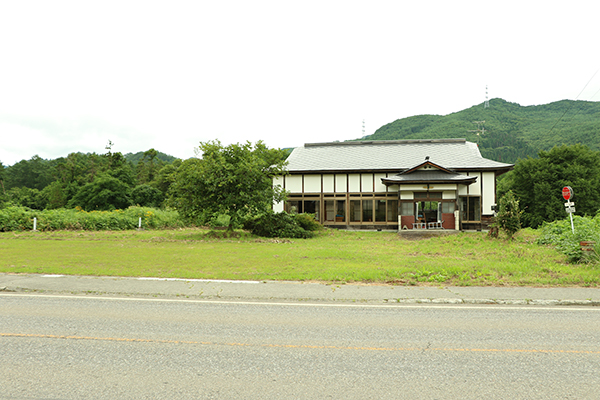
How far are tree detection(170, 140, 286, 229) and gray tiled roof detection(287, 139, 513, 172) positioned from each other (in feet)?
27.7

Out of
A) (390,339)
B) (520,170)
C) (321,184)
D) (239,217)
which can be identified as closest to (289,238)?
(239,217)

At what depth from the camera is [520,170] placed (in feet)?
136

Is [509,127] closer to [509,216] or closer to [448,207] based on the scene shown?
[448,207]

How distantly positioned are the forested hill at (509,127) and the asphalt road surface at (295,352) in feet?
251

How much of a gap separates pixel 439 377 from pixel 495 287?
610 centimetres

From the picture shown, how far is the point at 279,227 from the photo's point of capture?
24.5 meters

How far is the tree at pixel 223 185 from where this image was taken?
23.1m

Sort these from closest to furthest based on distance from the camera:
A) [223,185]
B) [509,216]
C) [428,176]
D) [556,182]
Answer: [509,216]
[223,185]
[428,176]
[556,182]

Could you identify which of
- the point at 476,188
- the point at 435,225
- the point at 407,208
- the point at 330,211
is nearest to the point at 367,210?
the point at 330,211

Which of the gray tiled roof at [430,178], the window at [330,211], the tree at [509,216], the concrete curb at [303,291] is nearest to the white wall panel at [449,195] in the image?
the gray tiled roof at [430,178]

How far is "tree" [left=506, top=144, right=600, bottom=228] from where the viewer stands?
121 ft

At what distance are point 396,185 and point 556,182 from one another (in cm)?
2129

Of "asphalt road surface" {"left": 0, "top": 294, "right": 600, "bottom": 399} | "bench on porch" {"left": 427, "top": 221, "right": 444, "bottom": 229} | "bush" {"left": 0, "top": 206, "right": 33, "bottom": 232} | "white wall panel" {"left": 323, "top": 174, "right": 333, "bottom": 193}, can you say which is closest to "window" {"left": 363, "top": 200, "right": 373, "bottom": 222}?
"white wall panel" {"left": 323, "top": 174, "right": 333, "bottom": 193}

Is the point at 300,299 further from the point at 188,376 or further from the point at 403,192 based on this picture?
the point at 403,192
